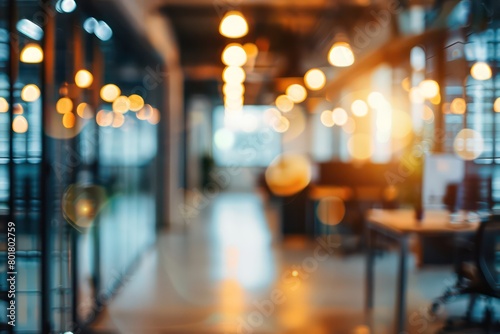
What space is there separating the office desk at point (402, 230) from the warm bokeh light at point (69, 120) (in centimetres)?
279

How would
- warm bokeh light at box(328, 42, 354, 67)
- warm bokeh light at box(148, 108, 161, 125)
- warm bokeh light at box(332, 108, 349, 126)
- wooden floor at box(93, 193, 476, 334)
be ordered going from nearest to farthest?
1. wooden floor at box(93, 193, 476, 334)
2. warm bokeh light at box(328, 42, 354, 67)
3. warm bokeh light at box(148, 108, 161, 125)
4. warm bokeh light at box(332, 108, 349, 126)

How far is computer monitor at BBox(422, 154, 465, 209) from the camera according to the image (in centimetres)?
443

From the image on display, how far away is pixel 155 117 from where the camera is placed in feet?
31.1

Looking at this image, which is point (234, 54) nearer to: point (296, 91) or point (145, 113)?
point (145, 113)

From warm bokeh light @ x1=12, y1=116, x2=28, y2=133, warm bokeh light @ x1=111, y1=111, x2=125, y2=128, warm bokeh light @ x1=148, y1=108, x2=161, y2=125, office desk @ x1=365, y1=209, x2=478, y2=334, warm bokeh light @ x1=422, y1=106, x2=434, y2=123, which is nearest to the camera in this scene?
warm bokeh light @ x1=12, y1=116, x2=28, y2=133

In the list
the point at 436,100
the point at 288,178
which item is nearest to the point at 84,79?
the point at 436,100

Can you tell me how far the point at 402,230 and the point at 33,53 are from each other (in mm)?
3065

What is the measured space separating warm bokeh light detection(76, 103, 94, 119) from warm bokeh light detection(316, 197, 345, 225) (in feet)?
17.3

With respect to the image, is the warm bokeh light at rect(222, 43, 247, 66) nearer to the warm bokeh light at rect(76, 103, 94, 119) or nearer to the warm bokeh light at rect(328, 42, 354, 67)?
the warm bokeh light at rect(328, 42, 354, 67)

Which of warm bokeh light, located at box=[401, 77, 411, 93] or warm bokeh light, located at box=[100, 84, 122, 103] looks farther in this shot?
warm bokeh light, located at box=[401, 77, 411, 93]

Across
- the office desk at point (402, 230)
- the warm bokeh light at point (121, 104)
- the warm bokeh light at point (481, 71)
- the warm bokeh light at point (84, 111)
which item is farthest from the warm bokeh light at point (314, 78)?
the warm bokeh light at point (84, 111)

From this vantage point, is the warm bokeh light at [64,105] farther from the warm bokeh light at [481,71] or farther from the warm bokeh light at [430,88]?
the warm bokeh light at [430,88]

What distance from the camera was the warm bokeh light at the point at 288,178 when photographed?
9202 mm

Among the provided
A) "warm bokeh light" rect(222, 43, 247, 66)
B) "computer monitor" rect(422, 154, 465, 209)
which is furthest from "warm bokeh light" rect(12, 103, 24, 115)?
"warm bokeh light" rect(222, 43, 247, 66)
